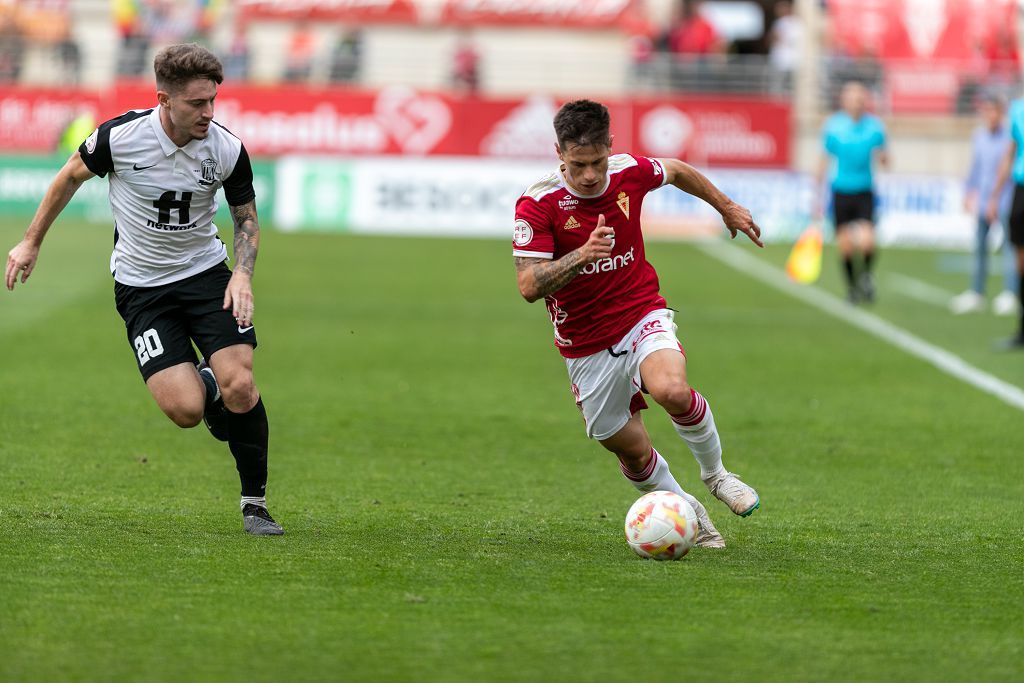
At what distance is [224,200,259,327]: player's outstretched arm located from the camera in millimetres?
6773

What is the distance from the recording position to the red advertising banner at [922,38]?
111 ft

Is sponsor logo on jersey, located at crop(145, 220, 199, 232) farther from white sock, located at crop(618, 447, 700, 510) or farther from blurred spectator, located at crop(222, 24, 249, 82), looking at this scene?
blurred spectator, located at crop(222, 24, 249, 82)

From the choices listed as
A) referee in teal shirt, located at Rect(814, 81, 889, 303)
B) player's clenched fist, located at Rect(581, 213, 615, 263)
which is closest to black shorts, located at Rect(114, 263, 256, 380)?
player's clenched fist, located at Rect(581, 213, 615, 263)

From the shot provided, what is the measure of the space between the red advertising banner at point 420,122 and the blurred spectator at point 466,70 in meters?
1.64

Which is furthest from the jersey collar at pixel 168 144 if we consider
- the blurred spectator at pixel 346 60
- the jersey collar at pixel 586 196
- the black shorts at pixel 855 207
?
the blurred spectator at pixel 346 60

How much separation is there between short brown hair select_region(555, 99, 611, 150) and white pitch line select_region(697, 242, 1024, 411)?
5834mm

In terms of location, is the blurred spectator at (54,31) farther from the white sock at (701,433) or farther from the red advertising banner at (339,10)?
the white sock at (701,433)

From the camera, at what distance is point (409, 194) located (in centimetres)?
2822

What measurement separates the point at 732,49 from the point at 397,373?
26268 millimetres

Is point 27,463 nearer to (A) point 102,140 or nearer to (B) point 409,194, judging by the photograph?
Result: (A) point 102,140

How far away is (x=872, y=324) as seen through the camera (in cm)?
1677

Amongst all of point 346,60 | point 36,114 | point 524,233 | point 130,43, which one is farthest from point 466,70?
point 524,233

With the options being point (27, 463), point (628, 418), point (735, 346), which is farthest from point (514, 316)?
point (628, 418)

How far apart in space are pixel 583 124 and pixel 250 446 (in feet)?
6.73
